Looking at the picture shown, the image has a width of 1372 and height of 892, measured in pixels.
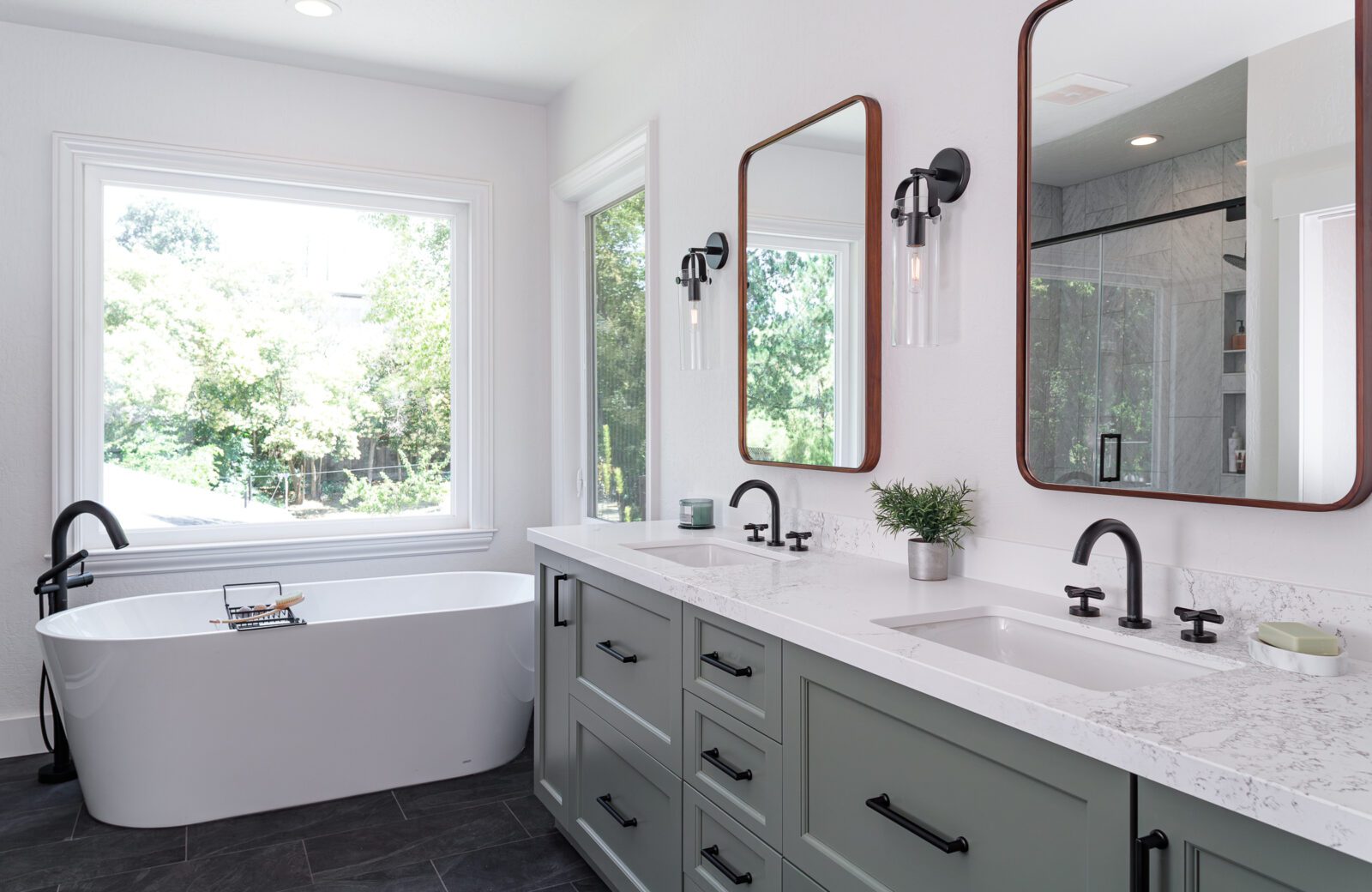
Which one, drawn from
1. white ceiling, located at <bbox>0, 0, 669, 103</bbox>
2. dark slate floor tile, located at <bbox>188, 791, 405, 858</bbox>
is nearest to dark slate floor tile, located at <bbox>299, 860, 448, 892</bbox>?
dark slate floor tile, located at <bbox>188, 791, 405, 858</bbox>

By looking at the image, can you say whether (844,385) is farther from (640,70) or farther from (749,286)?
(640,70)

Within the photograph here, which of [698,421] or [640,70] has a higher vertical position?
[640,70]

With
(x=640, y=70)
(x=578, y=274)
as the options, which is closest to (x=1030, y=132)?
(x=640, y=70)

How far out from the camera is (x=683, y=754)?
6.23ft

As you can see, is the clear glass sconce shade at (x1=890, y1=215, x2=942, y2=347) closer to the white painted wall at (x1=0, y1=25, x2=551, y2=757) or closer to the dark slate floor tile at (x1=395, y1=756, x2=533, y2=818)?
the dark slate floor tile at (x1=395, y1=756, x2=533, y2=818)

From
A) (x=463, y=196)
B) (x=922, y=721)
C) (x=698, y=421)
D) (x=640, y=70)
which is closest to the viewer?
(x=922, y=721)

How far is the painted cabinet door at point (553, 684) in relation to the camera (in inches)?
99.9

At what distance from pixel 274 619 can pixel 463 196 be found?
6.59 feet

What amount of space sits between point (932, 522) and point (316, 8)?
2.80m

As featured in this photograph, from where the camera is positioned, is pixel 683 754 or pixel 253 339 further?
pixel 253 339

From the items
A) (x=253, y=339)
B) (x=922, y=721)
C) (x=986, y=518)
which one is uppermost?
Result: (x=253, y=339)

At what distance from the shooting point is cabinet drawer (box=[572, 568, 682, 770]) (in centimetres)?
195

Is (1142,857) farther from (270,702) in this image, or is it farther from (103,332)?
(103,332)

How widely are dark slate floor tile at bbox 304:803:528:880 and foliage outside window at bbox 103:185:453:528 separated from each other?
5.26 feet
